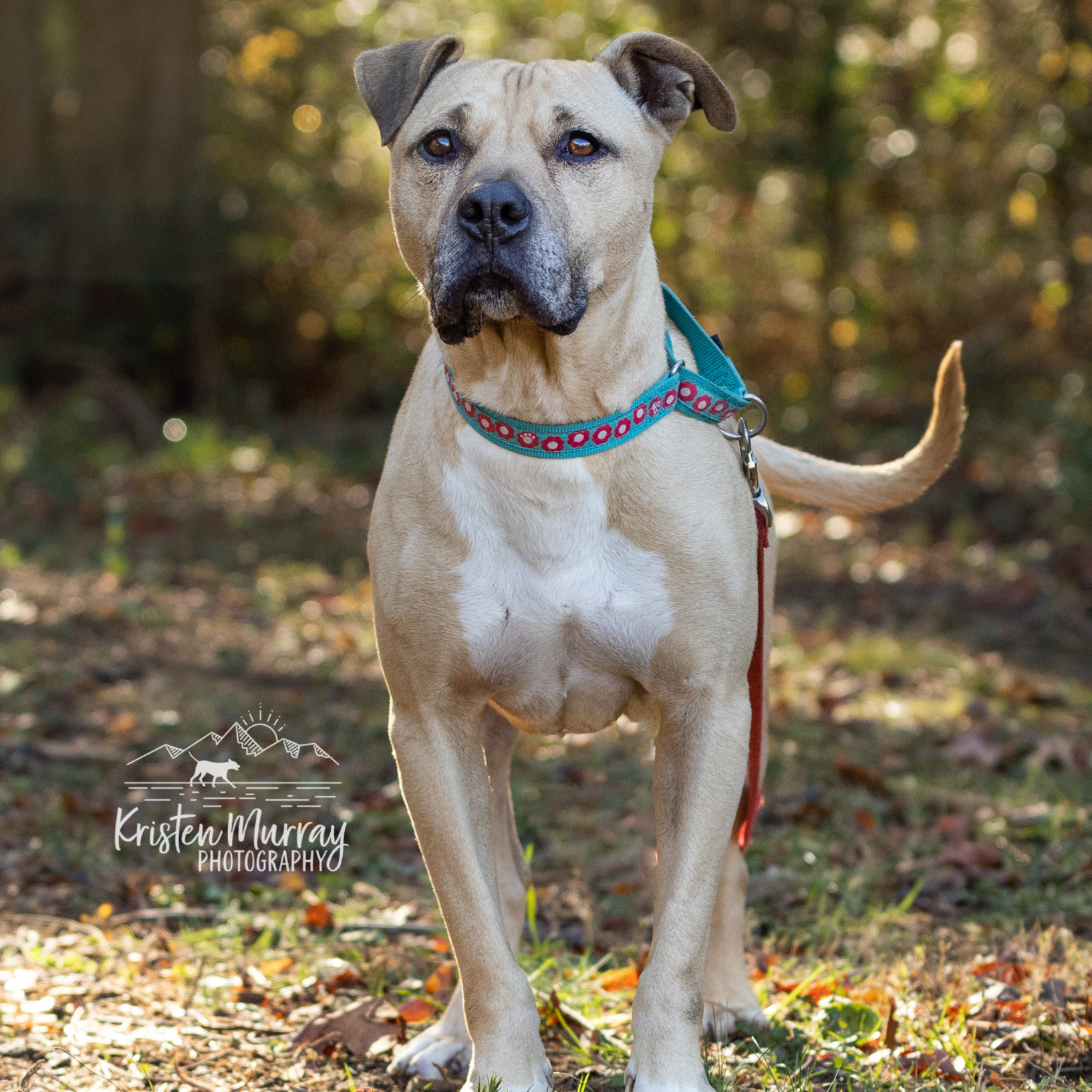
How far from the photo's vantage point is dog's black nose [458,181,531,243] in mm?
2695

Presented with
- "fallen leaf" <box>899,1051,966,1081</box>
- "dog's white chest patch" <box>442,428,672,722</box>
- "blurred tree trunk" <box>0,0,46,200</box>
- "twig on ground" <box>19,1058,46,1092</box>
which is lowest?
"twig on ground" <box>19,1058,46,1092</box>

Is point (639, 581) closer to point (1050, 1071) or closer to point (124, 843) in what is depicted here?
point (1050, 1071)

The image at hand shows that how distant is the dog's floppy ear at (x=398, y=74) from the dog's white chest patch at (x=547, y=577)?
846 millimetres

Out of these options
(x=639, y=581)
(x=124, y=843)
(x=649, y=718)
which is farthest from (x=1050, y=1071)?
(x=124, y=843)

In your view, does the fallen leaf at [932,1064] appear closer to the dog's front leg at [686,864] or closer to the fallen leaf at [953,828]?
the dog's front leg at [686,864]

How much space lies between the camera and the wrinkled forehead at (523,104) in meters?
2.85

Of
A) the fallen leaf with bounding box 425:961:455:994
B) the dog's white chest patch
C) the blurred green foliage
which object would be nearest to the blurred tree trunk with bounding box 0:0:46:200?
the blurred green foliage

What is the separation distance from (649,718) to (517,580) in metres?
0.51

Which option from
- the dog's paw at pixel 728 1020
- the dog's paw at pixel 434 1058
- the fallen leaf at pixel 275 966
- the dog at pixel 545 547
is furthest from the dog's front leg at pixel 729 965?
the fallen leaf at pixel 275 966

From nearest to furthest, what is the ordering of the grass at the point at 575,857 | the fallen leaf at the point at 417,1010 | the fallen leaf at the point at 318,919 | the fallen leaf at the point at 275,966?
the grass at the point at 575,857
the fallen leaf at the point at 417,1010
the fallen leaf at the point at 275,966
the fallen leaf at the point at 318,919

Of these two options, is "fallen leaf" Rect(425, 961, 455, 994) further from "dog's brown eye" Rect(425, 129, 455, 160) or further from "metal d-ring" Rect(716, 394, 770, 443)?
"dog's brown eye" Rect(425, 129, 455, 160)

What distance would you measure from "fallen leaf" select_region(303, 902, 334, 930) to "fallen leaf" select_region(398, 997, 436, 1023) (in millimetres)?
535

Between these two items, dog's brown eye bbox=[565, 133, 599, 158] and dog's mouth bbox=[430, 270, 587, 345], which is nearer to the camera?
dog's mouth bbox=[430, 270, 587, 345]

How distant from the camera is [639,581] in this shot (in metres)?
2.80
